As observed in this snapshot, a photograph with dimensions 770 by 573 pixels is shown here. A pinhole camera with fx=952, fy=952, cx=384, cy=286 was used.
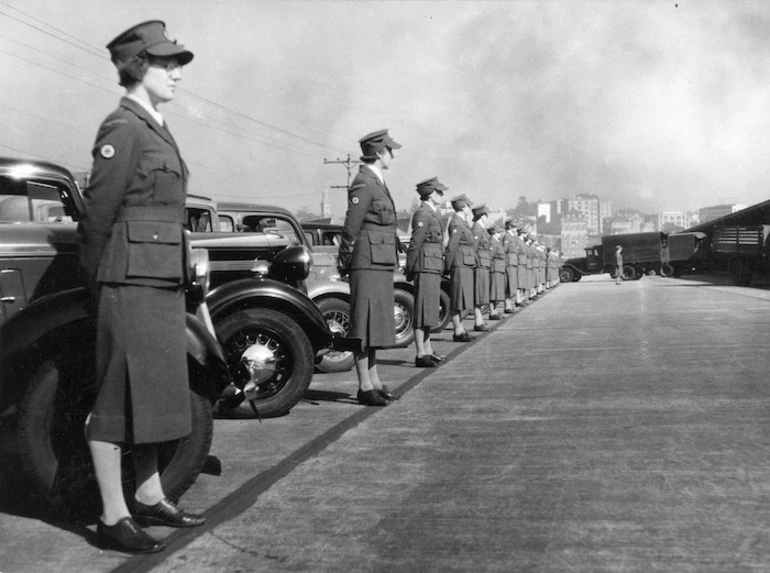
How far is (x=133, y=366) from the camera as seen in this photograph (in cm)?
360

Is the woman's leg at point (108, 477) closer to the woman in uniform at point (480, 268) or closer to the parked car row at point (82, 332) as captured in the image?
the parked car row at point (82, 332)

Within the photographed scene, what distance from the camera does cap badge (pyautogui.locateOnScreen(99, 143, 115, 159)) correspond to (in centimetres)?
353

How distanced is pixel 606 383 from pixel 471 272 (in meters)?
5.03

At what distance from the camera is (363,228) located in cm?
723

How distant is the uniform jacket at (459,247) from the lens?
12.6 metres

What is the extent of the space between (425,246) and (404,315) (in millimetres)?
2059

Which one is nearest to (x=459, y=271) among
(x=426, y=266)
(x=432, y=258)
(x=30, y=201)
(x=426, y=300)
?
(x=432, y=258)

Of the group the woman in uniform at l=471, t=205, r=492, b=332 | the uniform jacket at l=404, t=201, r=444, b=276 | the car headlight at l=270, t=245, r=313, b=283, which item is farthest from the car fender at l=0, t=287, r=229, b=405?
the woman in uniform at l=471, t=205, r=492, b=332

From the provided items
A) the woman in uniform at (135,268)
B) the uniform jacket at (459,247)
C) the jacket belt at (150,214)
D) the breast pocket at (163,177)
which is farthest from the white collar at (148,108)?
the uniform jacket at (459,247)

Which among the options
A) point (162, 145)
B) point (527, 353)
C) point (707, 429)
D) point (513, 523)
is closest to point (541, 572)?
point (513, 523)

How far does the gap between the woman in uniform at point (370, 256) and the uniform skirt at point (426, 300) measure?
7.83 ft

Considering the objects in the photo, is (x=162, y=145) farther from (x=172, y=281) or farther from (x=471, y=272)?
(x=471, y=272)

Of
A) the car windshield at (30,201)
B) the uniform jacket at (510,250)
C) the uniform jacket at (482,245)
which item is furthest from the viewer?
the uniform jacket at (510,250)

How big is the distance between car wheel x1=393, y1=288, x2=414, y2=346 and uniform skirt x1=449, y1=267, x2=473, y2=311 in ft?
2.61
